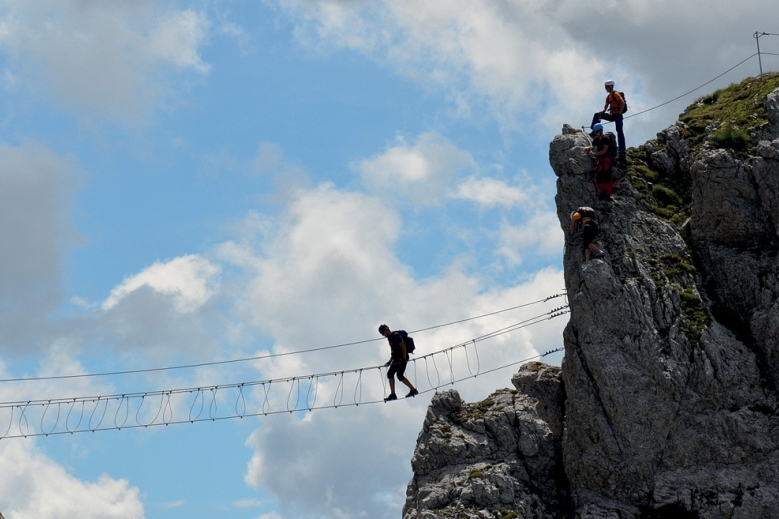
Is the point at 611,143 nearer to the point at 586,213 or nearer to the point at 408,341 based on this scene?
the point at 586,213

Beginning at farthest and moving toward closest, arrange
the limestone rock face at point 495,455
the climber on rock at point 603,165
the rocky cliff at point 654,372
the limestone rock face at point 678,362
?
1. the climber on rock at point 603,165
2. the limestone rock face at point 495,455
3. the rocky cliff at point 654,372
4. the limestone rock face at point 678,362

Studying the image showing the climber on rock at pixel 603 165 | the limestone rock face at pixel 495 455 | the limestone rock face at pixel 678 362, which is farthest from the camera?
the climber on rock at pixel 603 165

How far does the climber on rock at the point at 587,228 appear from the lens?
4012 centimetres

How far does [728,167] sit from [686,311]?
212 inches

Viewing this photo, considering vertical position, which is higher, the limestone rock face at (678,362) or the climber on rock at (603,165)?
the climber on rock at (603,165)

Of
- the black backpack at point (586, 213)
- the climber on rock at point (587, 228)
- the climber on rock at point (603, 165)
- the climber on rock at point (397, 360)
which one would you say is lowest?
the climber on rock at point (397, 360)

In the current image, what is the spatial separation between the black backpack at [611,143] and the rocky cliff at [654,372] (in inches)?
36.3

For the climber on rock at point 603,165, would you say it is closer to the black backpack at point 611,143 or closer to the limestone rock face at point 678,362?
the black backpack at point 611,143

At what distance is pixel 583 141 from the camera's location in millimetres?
42875

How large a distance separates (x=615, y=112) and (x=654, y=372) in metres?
9.89

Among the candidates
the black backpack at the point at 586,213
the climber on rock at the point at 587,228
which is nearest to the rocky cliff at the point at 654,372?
the climber on rock at the point at 587,228

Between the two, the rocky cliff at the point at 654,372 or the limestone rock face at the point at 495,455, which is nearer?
the rocky cliff at the point at 654,372

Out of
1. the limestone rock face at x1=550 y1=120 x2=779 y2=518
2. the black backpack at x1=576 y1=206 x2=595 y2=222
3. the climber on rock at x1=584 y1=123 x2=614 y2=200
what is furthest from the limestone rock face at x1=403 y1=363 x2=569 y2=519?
the climber on rock at x1=584 y1=123 x2=614 y2=200

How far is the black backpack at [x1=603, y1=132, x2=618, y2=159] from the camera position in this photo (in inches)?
1657
